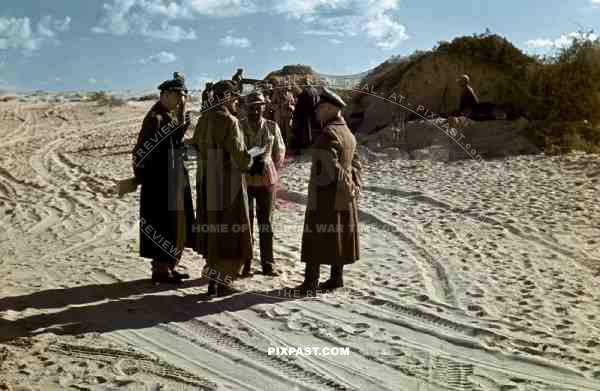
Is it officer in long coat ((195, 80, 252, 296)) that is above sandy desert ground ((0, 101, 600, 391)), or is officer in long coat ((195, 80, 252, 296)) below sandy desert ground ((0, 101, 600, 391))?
above

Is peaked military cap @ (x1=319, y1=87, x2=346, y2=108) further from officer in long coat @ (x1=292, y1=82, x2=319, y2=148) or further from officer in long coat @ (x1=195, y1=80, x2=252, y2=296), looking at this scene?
officer in long coat @ (x1=292, y1=82, x2=319, y2=148)

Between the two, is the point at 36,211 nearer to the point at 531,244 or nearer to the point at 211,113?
the point at 211,113

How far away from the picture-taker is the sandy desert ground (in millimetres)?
4340

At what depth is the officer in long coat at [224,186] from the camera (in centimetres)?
550

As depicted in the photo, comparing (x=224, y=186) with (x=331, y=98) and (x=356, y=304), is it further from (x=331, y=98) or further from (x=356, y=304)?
(x=356, y=304)

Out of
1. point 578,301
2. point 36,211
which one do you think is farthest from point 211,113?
point 36,211

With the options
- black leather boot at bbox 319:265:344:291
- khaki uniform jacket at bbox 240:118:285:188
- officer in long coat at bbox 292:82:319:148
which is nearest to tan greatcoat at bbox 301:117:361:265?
black leather boot at bbox 319:265:344:291

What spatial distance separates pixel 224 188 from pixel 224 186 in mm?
18

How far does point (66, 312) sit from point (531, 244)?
5049 millimetres

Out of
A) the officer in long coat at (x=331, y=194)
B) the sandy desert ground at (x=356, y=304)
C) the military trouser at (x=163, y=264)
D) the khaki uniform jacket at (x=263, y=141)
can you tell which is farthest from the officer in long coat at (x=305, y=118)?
the officer in long coat at (x=331, y=194)

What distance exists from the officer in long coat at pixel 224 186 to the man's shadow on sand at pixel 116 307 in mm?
339

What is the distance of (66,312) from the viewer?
18.1 ft

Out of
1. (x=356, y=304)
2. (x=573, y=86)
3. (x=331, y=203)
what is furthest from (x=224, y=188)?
(x=573, y=86)

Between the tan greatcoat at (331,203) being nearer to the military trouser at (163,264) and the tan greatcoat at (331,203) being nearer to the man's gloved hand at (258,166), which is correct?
the man's gloved hand at (258,166)
